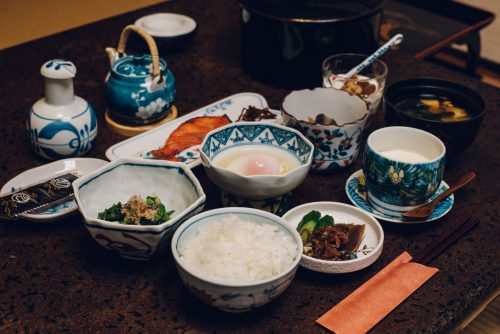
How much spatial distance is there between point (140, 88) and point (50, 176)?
34cm

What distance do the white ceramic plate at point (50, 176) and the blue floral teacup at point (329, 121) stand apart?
52 cm

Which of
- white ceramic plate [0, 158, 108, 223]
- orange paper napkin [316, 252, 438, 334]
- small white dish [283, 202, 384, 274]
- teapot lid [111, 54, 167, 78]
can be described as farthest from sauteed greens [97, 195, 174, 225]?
teapot lid [111, 54, 167, 78]

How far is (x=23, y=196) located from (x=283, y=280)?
64 cm

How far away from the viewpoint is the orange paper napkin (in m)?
1.11

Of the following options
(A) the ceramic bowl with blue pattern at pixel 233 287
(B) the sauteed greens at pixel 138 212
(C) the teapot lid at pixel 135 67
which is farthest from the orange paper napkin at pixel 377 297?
(C) the teapot lid at pixel 135 67

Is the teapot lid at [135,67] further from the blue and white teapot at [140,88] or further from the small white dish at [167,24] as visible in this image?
the small white dish at [167,24]

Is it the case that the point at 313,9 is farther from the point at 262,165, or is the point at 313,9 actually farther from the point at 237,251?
the point at 237,251

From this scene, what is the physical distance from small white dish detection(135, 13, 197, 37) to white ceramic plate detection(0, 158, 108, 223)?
0.73m

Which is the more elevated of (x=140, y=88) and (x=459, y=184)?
(x=140, y=88)

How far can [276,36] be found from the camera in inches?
67.8

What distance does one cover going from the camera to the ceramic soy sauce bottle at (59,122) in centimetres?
147

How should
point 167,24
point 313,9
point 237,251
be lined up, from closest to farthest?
point 237,251 < point 313,9 < point 167,24

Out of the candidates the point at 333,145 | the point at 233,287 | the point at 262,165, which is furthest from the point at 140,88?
the point at 233,287

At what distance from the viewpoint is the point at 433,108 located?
1604 millimetres
